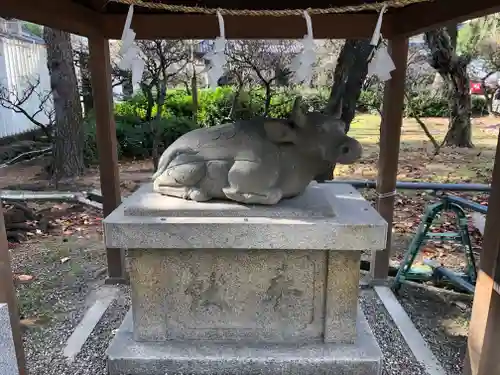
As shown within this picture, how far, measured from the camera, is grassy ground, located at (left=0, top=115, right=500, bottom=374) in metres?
3.33

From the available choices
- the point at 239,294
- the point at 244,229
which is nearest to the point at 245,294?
the point at 239,294

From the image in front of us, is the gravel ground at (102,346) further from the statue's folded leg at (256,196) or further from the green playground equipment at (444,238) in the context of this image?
the statue's folded leg at (256,196)

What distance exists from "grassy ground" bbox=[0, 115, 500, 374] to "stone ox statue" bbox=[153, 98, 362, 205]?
1.57 meters

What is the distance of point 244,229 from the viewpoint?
91.5 inches

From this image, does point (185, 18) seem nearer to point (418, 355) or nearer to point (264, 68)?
point (418, 355)

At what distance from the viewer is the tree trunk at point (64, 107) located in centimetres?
752

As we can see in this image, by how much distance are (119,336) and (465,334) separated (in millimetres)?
2448

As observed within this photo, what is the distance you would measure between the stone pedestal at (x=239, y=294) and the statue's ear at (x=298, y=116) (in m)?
0.46

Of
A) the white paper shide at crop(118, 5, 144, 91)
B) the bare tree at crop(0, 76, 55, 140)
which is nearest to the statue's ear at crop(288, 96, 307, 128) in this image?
the white paper shide at crop(118, 5, 144, 91)

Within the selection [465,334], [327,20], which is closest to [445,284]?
[465,334]

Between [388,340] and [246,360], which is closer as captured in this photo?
[246,360]

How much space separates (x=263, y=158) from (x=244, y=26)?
4.66ft

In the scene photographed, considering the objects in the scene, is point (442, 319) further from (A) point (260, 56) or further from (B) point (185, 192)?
(A) point (260, 56)

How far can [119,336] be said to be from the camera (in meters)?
2.72
